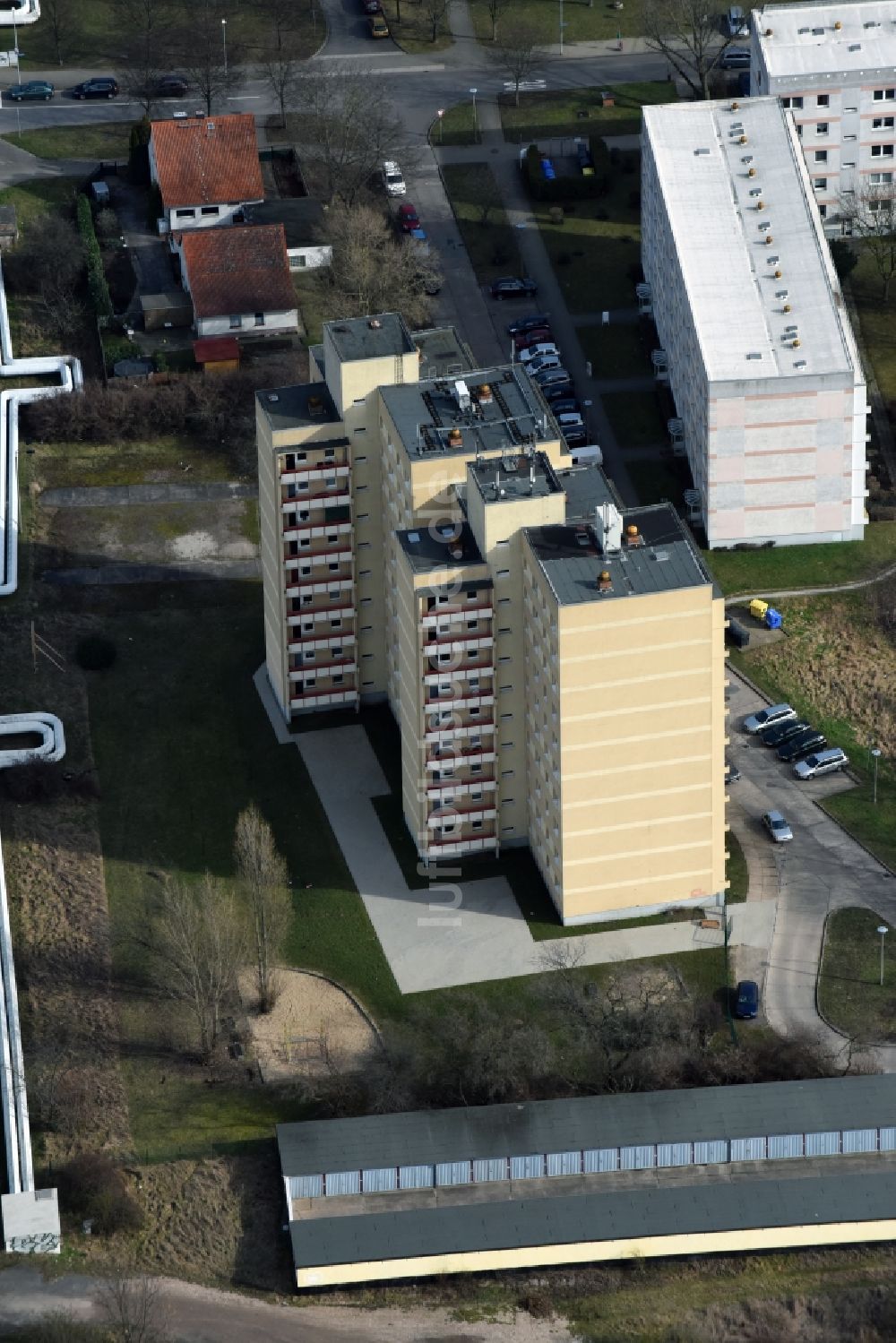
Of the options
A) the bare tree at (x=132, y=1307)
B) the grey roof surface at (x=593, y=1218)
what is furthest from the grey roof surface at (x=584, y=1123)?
the bare tree at (x=132, y=1307)

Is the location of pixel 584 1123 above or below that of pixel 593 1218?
above

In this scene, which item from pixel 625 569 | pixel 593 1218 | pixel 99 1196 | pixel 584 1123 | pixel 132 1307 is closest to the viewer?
pixel 132 1307

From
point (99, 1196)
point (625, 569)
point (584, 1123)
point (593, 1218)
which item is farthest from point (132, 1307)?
point (625, 569)

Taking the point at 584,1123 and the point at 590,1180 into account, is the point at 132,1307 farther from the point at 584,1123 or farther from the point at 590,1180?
the point at 584,1123

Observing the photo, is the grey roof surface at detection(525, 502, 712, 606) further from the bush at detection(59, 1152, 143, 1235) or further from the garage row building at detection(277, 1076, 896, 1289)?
the bush at detection(59, 1152, 143, 1235)

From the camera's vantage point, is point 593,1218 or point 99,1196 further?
point 99,1196

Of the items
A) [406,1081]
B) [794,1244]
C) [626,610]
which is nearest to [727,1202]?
[794,1244]

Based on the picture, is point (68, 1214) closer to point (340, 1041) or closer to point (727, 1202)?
point (340, 1041)
